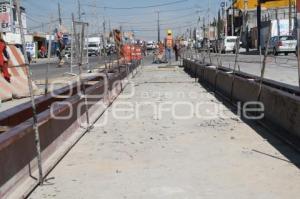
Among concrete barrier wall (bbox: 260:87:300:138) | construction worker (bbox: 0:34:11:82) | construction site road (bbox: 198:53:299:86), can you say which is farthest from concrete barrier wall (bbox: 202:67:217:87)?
concrete barrier wall (bbox: 260:87:300:138)

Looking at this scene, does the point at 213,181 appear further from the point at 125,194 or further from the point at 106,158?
the point at 106,158

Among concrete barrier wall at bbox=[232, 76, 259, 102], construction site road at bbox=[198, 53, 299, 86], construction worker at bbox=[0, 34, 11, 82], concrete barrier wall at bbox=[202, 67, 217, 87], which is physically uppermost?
construction worker at bbox=[0, 34, 11, 82]

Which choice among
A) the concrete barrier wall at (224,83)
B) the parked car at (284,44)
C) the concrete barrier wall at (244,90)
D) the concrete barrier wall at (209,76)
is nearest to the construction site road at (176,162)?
the concrete barrier wall at (244,90)

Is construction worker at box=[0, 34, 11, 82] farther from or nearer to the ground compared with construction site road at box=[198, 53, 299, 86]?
farther from the ground

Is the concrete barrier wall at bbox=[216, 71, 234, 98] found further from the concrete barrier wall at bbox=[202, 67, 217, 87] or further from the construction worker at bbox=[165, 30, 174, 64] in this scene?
the construction worker at bbox=[165, 30, 174, 64]

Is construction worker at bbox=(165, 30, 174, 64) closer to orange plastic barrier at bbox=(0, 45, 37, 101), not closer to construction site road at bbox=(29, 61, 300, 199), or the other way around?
orange plastic barrier at bbox=(0, 45, 37, 101)

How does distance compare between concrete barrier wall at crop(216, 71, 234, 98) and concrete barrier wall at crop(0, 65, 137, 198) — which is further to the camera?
concrete barrier wall at crop(216, 71, 234, 98)

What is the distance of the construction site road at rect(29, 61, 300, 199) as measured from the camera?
21.2 feet

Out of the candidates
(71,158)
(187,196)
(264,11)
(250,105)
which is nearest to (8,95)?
(250,105)

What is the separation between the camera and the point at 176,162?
789 centimetres

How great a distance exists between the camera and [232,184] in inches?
261

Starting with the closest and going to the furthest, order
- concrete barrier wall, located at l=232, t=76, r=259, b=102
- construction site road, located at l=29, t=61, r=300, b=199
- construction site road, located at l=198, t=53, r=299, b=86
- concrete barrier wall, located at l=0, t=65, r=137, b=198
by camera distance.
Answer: concrete barrier wall, located at l=0, t=65, r=137, b=198, construction site road, located at l=29, t=61, r=300, b=199, concrete barrier wall, located at l=232, t=76, r=259, b=102, construction site road, located at l=198, t=53, r=299, b=86

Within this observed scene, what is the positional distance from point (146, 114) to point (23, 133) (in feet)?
21.8

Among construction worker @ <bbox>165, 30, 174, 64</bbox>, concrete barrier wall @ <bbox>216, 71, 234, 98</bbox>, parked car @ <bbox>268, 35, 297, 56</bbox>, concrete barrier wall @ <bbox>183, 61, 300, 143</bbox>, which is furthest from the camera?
parked car @ <bbox>268, 35, 297, 56</bbox>
